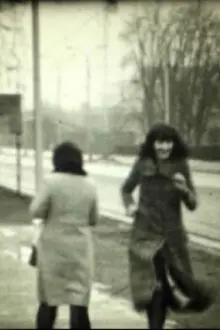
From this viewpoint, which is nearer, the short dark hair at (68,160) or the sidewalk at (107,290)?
the short dark hair at (68,160)

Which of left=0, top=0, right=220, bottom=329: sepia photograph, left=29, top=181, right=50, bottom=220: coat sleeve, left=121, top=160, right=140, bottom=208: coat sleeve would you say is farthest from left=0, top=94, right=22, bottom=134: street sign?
left=121, top=160, right=140, bottom=208: coat sleeve

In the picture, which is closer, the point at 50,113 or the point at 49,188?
the point at 49,188

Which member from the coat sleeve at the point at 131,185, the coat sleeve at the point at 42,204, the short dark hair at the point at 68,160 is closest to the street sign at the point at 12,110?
the short dark hair at the point at 68,160

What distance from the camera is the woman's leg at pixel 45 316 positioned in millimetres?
2612

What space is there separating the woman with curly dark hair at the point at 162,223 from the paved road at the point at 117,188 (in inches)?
1.4

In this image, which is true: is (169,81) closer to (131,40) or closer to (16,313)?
(131,40)

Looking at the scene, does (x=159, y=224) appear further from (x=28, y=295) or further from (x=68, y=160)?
(x=28, y=295)

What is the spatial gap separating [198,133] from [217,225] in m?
0.38

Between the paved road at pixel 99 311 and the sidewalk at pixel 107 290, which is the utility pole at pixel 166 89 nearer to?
the sidewalk at pixel 107 290

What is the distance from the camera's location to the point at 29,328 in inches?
105

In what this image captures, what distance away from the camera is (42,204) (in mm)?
2506

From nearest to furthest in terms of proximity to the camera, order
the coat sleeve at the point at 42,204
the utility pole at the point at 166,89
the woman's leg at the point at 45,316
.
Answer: the coat sleeve at the point at 42,204
the woman's leg at the point at 45,316
the utility pole at the point at 166,89

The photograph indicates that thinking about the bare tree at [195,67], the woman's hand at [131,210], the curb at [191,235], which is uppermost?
the bare tree at [195,67]

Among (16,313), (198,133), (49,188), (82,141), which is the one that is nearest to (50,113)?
(82,141)
